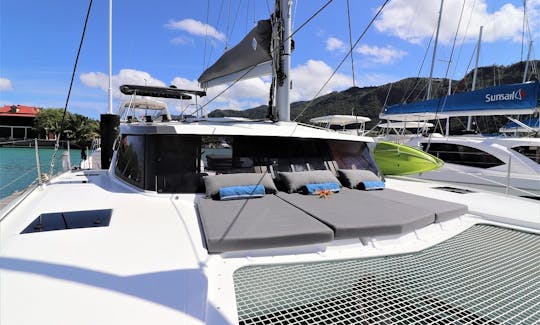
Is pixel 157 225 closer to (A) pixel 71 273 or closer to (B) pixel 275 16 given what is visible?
(A) pixel 71 273

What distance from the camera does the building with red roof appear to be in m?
51.9

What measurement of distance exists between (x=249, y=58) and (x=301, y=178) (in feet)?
7.16

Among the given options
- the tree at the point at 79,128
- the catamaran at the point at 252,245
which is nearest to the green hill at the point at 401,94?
the catamaran at the point at 252,245

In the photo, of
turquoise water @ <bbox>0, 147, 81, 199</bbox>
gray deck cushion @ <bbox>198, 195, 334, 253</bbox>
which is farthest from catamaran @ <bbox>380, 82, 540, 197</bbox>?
turquoise water @ <bbox>0, 147, 81, 199</bbox>

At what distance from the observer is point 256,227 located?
7.54 ft

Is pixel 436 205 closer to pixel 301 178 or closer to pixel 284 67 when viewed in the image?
pixel 301 178

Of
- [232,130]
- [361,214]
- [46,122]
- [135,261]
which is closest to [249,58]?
[232,130]

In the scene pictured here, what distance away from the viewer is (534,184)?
8023mm

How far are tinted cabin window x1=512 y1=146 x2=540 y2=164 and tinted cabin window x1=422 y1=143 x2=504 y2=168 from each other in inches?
25.7

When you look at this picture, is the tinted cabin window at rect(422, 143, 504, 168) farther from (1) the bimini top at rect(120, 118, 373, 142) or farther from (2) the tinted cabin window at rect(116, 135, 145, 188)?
(2) the tinted cabin window at rect(116, 135, 145, 188)

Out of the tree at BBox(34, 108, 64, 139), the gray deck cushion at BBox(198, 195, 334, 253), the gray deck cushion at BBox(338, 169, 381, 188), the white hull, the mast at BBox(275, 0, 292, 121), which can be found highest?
the tree at BBox(34, 108, 64, 139)

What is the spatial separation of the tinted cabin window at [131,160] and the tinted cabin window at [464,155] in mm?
9578

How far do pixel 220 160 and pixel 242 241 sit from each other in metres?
1.97

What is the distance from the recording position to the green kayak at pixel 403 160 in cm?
732
